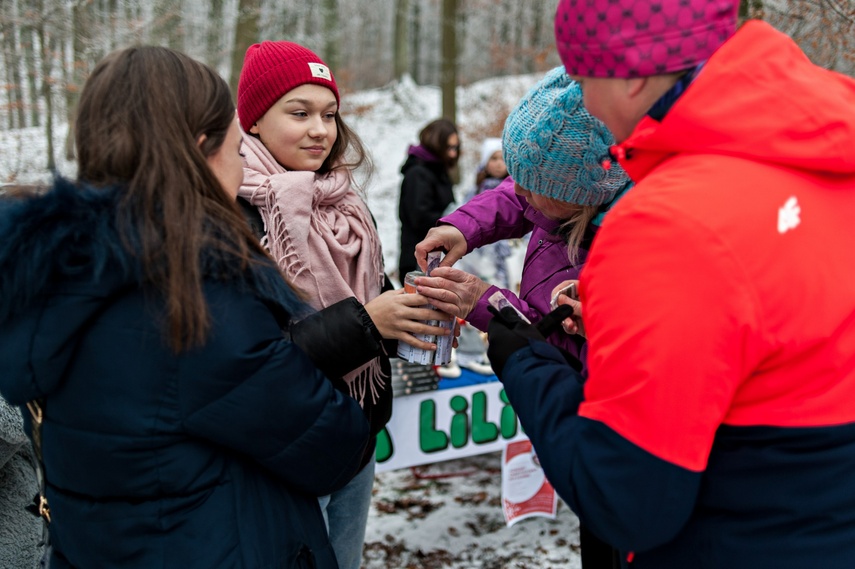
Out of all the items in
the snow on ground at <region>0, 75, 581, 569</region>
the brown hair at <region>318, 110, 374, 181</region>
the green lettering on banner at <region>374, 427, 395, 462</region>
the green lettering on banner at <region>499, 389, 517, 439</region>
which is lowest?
the snow on ground at <region>0, 75, 581, 569</region>

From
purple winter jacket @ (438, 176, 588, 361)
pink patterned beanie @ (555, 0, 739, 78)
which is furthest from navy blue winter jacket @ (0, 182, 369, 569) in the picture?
pink patterned beanie @ (555, 0, 739, 78)

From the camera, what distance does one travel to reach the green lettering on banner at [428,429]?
150 inches

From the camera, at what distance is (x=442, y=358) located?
5.91 ft

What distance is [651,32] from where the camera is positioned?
1090 millimetres

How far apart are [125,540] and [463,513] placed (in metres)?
2.99

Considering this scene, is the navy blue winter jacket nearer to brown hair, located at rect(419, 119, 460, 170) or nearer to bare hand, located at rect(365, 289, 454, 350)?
bare hand, located at rect(365, 289, 454, 350)

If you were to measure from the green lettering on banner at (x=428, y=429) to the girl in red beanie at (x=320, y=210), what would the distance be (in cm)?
154

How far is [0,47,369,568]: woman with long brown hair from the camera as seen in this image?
1.19m

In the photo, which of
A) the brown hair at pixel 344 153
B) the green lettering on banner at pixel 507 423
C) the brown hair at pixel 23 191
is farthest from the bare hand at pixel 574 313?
the green lettering on banner at pixel 507 423

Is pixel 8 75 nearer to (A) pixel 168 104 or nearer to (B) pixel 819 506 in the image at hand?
(A) pixel 168 104

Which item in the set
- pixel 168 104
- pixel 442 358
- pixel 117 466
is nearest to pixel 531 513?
pixel 442 358

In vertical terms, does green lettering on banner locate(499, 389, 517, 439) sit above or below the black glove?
below

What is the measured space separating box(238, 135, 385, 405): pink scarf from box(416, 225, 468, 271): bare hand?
0.61 ft

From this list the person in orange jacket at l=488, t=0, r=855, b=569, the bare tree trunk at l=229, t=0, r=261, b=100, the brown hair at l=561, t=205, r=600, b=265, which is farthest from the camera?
the bare tree trunk at l=229, t=0, r=261, b=100
